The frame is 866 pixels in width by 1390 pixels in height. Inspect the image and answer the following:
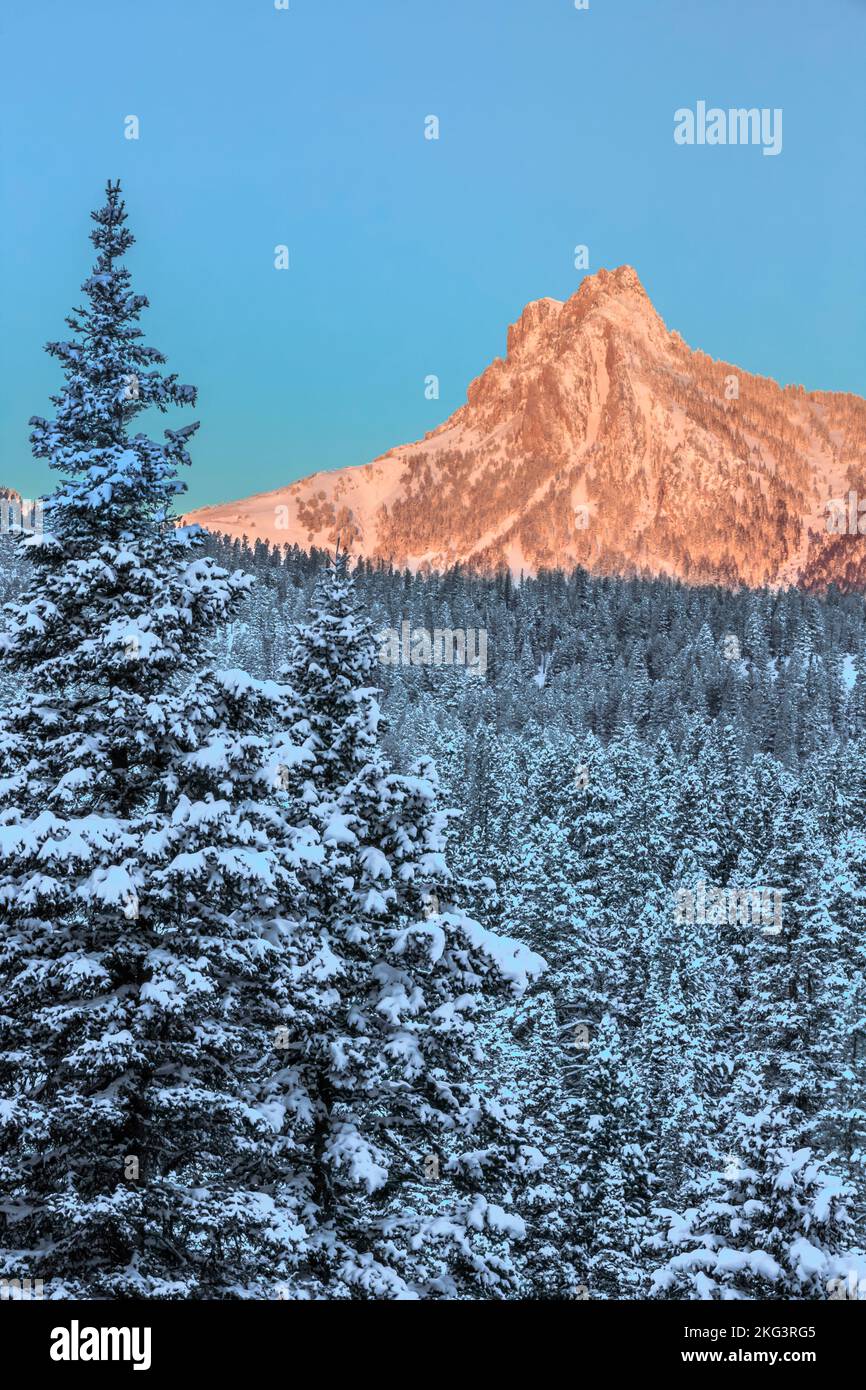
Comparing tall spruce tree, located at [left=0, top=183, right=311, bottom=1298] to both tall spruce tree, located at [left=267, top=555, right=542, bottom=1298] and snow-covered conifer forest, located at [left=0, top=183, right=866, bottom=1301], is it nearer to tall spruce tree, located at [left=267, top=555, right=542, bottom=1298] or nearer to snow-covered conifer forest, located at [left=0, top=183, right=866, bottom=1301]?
snow-covered conifer forest, located at [left=0, top=183, right=866, bottom=1301]

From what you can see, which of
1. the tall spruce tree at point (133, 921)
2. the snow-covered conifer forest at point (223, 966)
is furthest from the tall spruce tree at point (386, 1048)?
the tall spruce tree at point (133, 921)

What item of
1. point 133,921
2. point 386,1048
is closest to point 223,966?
point 133,921

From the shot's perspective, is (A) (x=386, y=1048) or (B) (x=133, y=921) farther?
(A) (x=386, y=1048)

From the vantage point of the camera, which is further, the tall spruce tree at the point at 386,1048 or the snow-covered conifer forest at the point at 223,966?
the tall spruce tree at the point at 386,1048

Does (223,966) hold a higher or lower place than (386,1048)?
higher

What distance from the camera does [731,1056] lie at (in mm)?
47875

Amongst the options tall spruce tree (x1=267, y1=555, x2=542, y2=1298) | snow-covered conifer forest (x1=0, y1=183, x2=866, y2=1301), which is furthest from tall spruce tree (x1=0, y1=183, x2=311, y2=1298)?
tall spruce tree (x1=267, y1=555, x2=542, y2=1298)

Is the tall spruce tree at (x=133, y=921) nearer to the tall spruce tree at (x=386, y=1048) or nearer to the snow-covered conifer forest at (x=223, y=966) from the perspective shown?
the snow-covered conifer forest at (x=223, y=966)

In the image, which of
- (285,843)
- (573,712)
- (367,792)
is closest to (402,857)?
(367,792)

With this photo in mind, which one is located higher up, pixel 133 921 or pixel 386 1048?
pixel 133 921

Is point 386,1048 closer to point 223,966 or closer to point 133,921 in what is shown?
point 223,966

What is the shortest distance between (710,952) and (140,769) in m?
49.1

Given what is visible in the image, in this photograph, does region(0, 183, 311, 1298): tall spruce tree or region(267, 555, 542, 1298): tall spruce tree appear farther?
region(267, 555, 542, 1298): tall spruce tree

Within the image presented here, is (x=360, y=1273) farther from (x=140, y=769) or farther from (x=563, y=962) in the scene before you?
(x=563, y=962)
